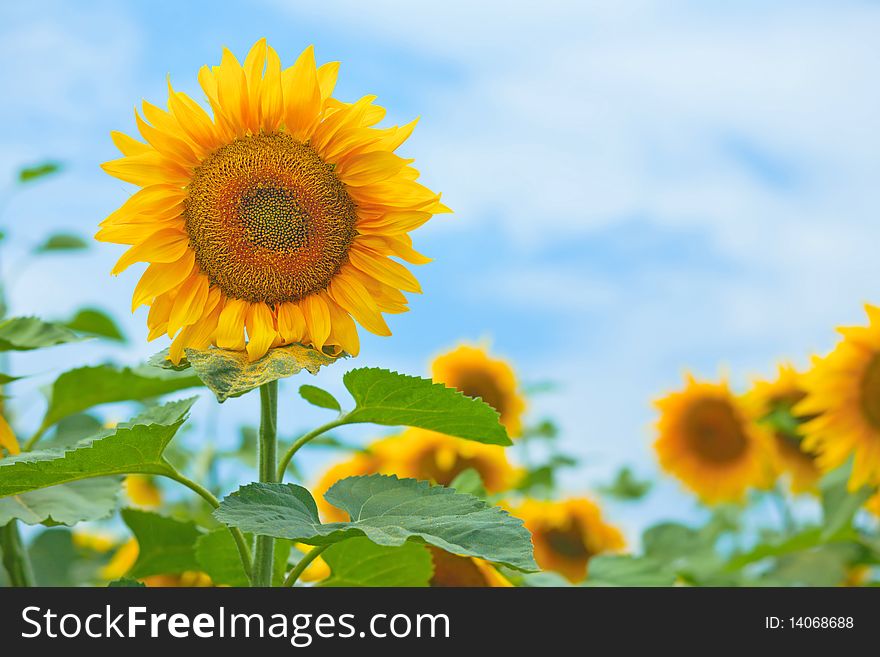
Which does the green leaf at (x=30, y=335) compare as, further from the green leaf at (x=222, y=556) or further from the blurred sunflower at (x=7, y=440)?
the green leaf at (x=222, y=556)

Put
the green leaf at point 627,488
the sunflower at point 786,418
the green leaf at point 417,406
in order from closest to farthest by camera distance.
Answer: the green leaf at point 417,406 < the sunflower at point 786,418 < the green leaf at point 627,488

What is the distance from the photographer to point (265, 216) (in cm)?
132

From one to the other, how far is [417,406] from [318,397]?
212mm

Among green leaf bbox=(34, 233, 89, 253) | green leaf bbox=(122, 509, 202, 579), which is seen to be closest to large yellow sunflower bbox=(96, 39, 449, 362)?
green leaf bbox=(122, 509, 202, 579)

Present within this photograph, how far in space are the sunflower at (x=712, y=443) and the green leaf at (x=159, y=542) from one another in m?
2.39

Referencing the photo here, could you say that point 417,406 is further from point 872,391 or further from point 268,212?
point 872,391

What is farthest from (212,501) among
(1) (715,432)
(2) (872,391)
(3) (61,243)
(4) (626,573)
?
(1) (715,432)

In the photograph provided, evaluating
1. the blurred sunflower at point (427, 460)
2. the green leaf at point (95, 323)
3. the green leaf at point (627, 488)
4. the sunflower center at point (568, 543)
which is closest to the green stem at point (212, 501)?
the green leaf at point (95, 323)

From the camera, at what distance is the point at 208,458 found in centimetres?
299

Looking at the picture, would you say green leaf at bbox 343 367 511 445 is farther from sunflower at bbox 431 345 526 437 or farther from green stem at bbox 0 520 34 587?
sunflower at bbox 431 345 526 437

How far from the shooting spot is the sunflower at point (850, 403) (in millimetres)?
2520

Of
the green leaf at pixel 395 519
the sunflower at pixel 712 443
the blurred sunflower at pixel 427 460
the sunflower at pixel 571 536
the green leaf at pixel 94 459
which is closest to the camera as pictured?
the green leaf at pixel 395 519
